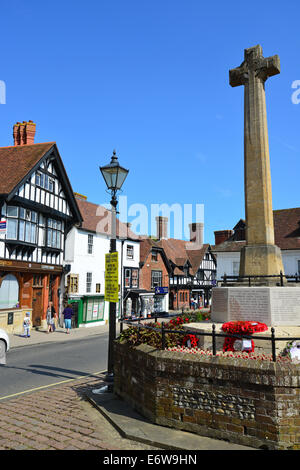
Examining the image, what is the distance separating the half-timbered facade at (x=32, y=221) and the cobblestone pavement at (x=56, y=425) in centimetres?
1343

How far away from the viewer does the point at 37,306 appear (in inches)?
1033

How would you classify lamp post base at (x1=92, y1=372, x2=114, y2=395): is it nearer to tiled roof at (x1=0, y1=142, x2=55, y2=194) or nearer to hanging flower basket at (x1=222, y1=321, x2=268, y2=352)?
hanging flower basket at (x1=222, y1=321, x2=268, y2=352)

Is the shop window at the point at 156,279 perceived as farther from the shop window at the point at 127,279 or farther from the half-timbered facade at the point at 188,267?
the shop window at the point at 127,279

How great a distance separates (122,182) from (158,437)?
626cm

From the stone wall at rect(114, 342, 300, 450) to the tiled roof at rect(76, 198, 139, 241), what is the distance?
2442 centimetres

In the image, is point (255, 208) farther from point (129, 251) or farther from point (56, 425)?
point (129, 251)

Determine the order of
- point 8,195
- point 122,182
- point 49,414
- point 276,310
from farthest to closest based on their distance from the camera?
1. point 8,195
2. point 122,182
3. point 276,310
4. point 49,414

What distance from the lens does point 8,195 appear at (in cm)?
2177

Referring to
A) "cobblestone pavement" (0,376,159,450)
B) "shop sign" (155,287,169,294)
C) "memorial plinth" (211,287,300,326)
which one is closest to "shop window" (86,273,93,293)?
"shop sign" (155,287,169,294)

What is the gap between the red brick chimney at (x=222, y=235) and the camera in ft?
159

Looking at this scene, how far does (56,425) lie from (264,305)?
5.37m

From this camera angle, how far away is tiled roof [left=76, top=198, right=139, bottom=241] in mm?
32344
